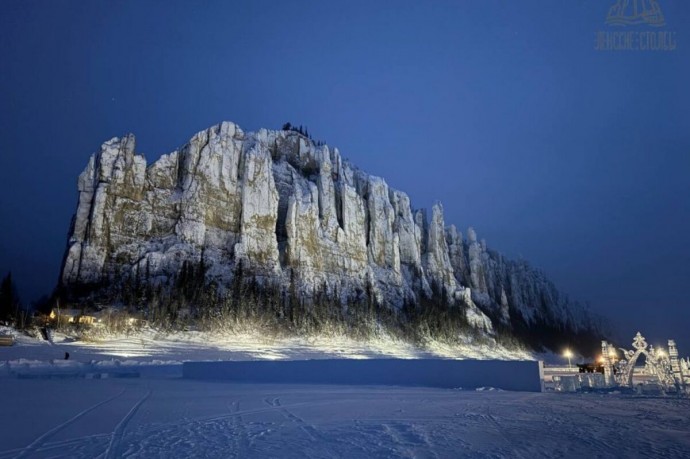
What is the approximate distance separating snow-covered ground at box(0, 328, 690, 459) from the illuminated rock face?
52.4 m

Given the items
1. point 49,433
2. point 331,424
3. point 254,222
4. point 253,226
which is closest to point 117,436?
point 49,433

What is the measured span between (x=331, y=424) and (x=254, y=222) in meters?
67.4

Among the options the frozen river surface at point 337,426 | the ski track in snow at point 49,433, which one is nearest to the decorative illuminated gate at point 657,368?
the frozen river surface at point 337,426

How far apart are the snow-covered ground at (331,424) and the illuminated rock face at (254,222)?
5236 centimetres

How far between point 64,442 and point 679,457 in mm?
9685

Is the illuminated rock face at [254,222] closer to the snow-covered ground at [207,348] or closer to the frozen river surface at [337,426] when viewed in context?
the snow-covered ground at [207,348]

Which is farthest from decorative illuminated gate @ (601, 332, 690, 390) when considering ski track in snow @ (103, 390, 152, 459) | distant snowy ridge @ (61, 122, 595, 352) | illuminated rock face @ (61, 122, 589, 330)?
illuminated rock face @ (61, 122, 589, 330)

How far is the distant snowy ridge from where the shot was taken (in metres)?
65.4

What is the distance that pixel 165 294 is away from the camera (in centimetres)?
6141

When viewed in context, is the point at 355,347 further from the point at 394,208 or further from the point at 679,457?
the point at 679,457

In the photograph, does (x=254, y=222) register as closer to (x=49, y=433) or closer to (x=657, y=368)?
(x=657, y=368)

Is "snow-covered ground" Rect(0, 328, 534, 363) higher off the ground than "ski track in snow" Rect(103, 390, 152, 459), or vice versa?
"ski track in snow" Rect(103, 390, 152, 459)

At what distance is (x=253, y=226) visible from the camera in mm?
74812

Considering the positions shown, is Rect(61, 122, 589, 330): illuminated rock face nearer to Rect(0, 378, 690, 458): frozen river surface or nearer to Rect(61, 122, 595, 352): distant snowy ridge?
Rect(61, 122, 595, 352): distant snowy ridge
